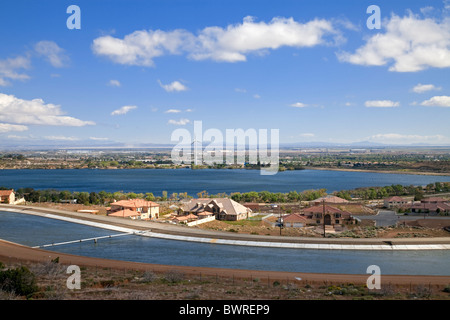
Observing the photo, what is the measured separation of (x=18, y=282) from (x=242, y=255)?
34.2ft

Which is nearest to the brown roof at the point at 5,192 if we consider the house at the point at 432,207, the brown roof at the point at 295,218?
the brown roof at the point at 295,218

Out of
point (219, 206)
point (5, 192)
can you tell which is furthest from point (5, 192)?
point (219, 206)

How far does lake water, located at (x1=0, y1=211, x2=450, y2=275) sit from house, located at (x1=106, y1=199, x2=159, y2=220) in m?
5.19

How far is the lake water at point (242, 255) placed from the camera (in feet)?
54.5

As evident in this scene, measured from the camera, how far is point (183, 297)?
10.5 m

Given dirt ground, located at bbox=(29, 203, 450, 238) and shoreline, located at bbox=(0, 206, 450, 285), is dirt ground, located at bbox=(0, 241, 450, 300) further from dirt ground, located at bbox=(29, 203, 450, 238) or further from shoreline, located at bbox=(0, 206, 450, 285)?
dirt ground, located at bbox=(29, 203, 450, 238)

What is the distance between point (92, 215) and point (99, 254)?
469 inches

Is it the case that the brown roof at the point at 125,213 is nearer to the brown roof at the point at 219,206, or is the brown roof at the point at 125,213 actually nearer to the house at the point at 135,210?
the house at the point at 135,210

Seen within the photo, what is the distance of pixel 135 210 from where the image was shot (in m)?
30.3

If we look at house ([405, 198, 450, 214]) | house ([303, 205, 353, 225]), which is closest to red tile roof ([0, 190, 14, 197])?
house ([303, 205, 353, 225])

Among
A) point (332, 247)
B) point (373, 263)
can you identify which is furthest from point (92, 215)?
point (373, 263)

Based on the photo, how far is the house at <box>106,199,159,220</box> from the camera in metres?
29.4

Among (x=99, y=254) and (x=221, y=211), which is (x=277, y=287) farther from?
(x=221, y=211)
